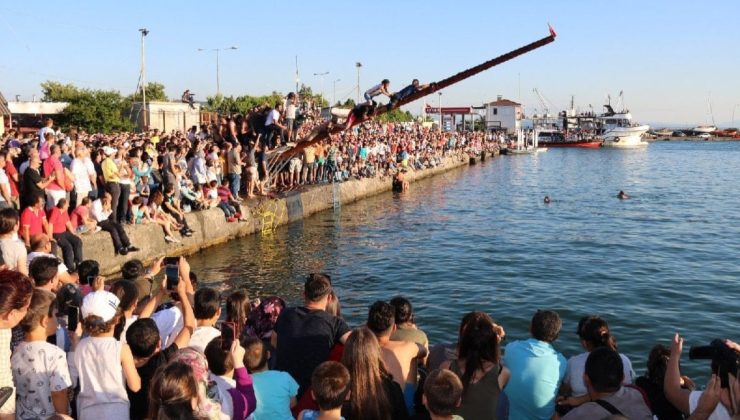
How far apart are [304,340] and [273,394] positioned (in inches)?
29.9

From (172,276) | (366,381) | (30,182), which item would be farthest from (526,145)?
(366,381)

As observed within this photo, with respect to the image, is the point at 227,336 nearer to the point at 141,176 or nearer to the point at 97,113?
the point at 141,176

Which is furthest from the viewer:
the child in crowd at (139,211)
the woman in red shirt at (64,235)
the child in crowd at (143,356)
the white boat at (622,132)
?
the white boat at (622,132)

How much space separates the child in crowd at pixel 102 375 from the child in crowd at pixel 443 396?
2146 mm

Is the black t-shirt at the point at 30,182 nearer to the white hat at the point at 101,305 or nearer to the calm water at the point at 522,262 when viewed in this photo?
the calm water at the point at 522,262

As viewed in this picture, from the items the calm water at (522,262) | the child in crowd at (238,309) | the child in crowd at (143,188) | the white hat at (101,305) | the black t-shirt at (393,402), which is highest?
the child in crowd at (143,188)

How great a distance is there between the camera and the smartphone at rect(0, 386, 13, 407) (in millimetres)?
4046

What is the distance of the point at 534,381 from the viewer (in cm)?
542

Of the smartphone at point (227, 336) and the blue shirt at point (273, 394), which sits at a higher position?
the smartphone at point (227, 336)

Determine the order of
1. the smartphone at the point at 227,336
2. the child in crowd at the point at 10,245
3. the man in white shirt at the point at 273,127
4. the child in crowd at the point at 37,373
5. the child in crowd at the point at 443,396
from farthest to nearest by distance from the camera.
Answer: the man in white shirt at the point at 273,127 < the child in crowd at the point at 10,245 < the smartphone at the point at 227,336 < the child in crowd at the point at 37,373 < the child in crowd at the point at 443,396

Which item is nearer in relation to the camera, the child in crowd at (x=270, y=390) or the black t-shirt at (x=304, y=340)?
the child in crowd at (x=270, y=390)

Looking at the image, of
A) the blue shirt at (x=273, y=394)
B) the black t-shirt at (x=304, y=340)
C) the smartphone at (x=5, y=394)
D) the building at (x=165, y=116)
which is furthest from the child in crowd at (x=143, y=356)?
the building at (x=165, y=116)

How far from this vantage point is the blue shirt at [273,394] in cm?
475

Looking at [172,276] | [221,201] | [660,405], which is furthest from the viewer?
[221,201]
